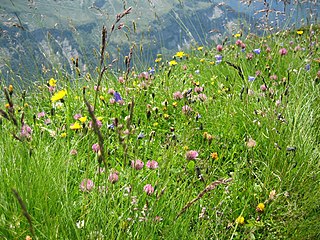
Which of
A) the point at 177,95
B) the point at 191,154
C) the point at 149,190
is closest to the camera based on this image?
the point at 149,190

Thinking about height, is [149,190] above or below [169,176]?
above

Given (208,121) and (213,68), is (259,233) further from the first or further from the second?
(213,68)

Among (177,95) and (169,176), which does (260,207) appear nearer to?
(169,176)

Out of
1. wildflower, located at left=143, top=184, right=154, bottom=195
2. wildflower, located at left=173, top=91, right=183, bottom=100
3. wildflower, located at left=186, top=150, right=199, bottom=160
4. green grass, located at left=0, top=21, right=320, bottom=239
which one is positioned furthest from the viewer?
wildflower, located at left=173, top=91, right=183, bottom=100

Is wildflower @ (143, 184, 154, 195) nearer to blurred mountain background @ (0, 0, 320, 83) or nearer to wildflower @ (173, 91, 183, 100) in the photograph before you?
blurred mountain background @ (0, 0, 320, 83)

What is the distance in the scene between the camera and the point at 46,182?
1.96 m

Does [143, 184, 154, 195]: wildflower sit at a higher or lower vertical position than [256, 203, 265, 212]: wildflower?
higher

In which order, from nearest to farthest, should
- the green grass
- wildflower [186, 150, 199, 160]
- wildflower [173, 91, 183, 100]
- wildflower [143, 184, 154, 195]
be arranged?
the green grass, wildflower [143, 184, 154, 195], wildflower [186, 150, 199, 160], wildflower [173, 91, 183, 100]

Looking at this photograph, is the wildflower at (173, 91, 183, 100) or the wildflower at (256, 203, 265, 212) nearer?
the wildflower at (256, 203, 265, 212)

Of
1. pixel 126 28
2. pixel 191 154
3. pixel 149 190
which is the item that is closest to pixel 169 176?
pixel 191 154

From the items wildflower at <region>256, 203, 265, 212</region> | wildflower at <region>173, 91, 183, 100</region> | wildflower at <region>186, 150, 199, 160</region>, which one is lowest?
wildflower at <region>256, 203, 265, 212</region>

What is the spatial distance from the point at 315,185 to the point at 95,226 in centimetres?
147

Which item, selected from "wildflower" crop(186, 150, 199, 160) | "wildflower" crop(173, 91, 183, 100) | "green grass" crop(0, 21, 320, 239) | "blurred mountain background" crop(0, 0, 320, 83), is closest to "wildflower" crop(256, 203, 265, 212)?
"green grass" crop(0, 21, 320, 239)

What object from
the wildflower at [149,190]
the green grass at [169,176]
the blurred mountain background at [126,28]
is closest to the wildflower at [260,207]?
the green grass at [169,176]
